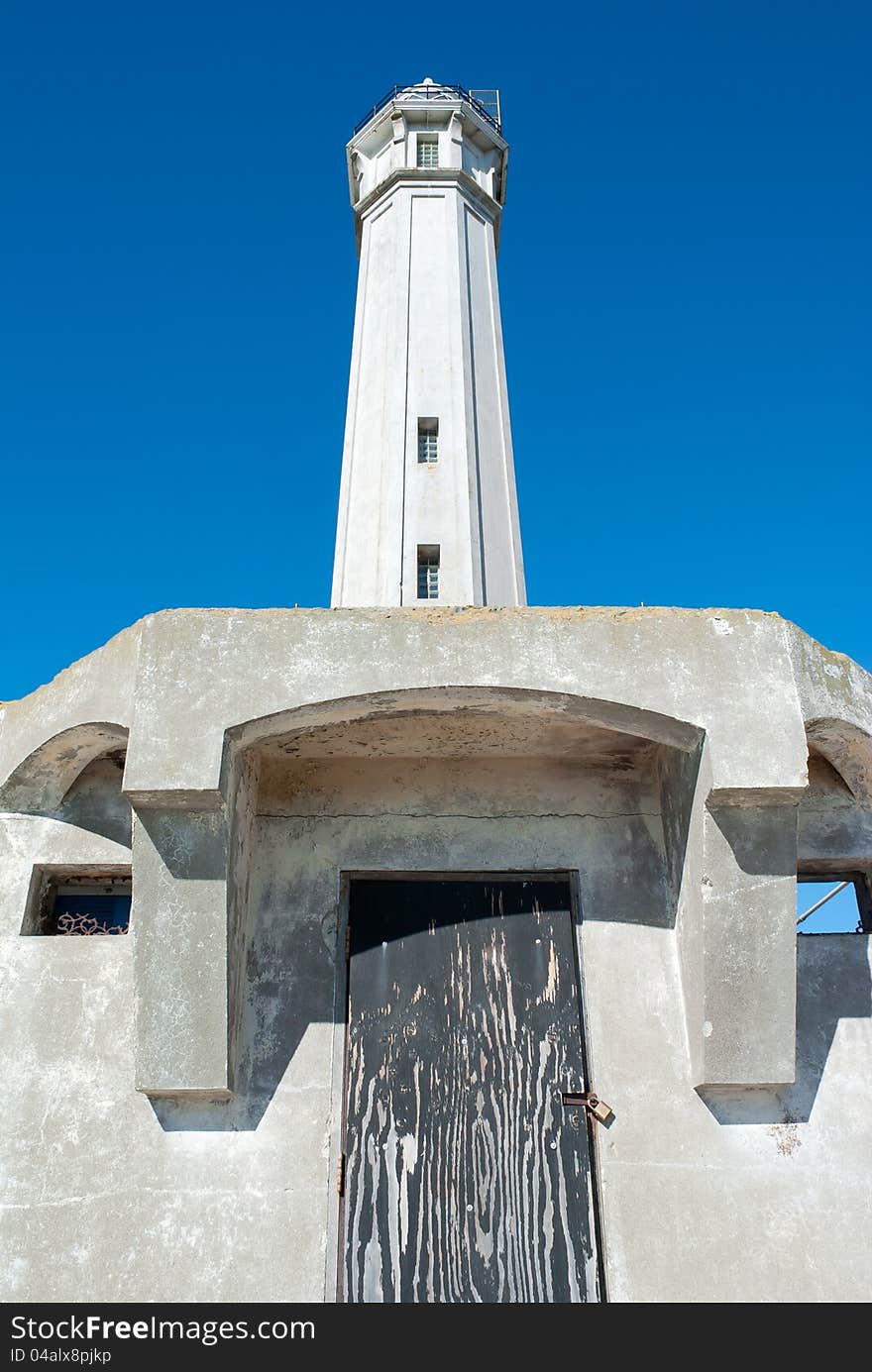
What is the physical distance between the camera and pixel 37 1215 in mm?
6789

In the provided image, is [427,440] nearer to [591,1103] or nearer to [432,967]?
[432,967]

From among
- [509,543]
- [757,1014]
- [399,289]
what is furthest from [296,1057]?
[399,289]

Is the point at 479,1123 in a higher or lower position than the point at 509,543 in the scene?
lower

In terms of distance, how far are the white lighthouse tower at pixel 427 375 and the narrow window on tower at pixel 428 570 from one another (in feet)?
0.07

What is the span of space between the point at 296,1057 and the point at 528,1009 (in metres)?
1.72

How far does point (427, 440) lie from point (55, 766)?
11.1 metres

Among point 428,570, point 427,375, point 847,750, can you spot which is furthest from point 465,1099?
point 427,375

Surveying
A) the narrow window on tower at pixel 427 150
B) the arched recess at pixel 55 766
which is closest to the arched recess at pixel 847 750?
the arched recess at pixel 55 766

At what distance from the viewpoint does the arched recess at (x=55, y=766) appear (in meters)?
7.56

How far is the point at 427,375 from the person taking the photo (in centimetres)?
1783
